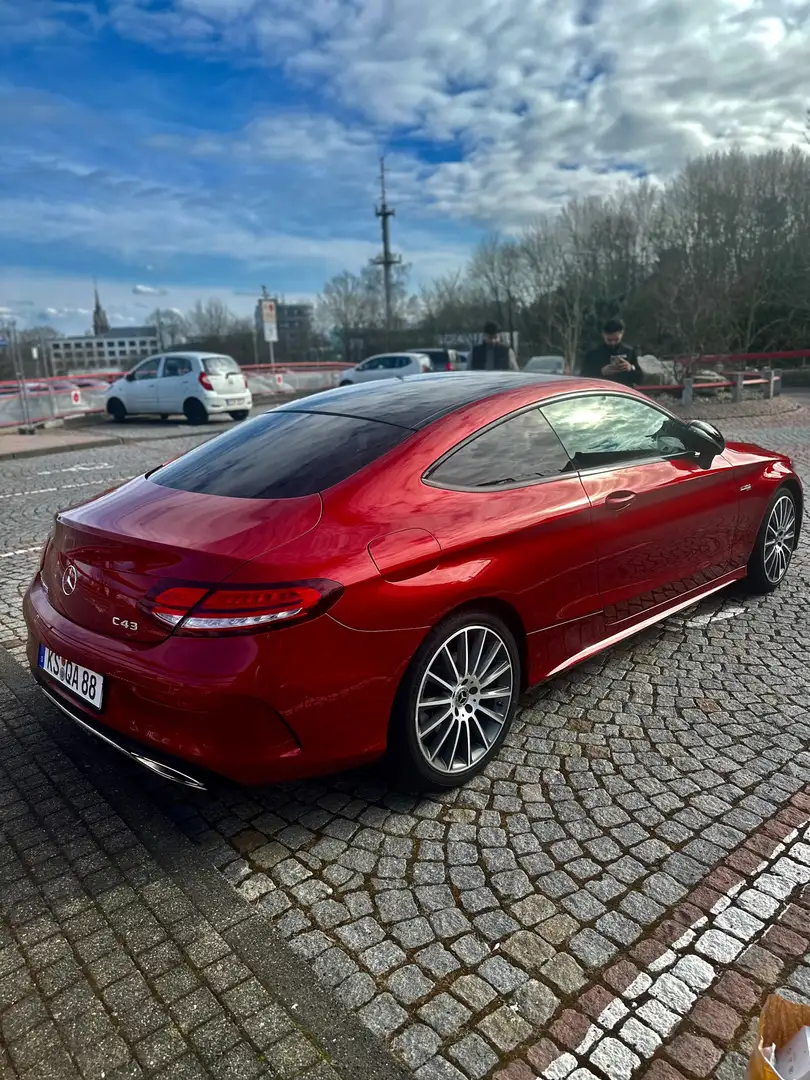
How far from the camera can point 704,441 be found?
436cm

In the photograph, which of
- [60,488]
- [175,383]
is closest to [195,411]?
[175,383]

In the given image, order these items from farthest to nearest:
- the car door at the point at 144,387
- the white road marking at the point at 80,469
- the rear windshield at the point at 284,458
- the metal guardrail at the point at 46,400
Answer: the metal guardrail at the point at 46,400, the car door at the point at 144,387, the white road marking at the point at 80,469, the rear windshield at the point at 284,458

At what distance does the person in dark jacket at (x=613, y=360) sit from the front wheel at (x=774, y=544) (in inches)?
107

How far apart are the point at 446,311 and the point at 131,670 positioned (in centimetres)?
6238

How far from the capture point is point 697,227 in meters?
43.2

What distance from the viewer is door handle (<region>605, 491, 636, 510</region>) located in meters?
3.57

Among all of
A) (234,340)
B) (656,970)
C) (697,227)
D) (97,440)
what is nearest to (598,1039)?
(656,970)

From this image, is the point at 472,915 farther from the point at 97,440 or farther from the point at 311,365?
the point at 311,365

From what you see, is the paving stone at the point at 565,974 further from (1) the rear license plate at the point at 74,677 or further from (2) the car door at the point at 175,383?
(2) the car door at the point at 175,383

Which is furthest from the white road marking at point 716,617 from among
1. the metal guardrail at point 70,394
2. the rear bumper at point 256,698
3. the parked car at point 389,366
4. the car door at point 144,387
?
the parked car at point 389,366

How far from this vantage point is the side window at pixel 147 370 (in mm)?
19281

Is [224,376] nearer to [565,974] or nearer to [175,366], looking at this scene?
[175,366]

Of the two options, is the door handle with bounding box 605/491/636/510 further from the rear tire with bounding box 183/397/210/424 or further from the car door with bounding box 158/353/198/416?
the car door with bounding box 158/353/198/416

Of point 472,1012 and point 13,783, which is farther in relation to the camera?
point 13,783
